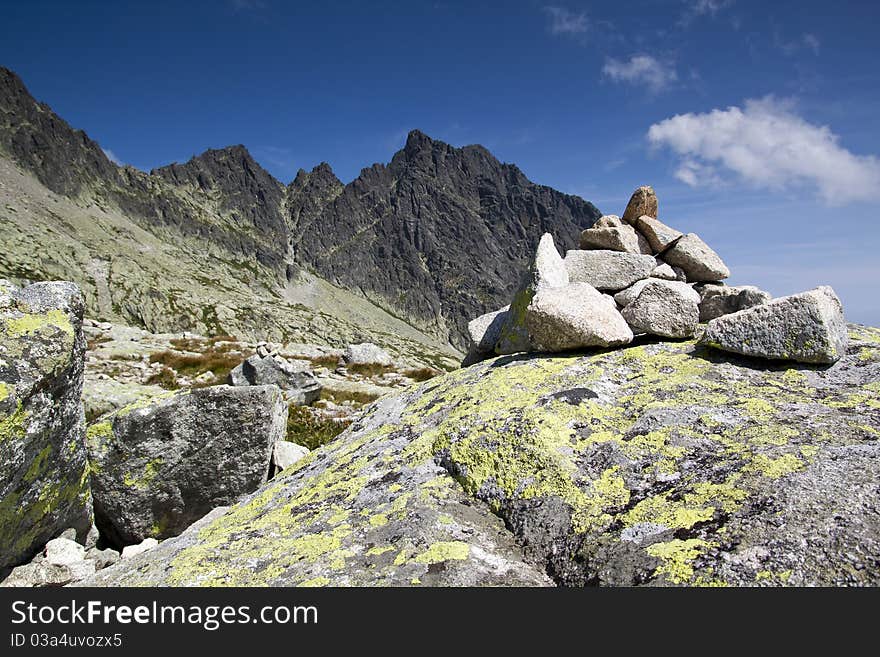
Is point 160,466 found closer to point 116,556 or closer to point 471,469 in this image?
point 116,556

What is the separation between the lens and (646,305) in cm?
771

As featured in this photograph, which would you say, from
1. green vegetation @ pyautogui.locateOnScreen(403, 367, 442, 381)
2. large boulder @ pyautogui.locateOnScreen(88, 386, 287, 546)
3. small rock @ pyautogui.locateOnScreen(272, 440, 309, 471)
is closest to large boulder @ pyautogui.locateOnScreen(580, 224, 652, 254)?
large boulder @ pyautogui.locateOnScreen(88, 386, 287, 546)

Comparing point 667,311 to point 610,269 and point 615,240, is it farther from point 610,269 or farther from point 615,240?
point 615,240

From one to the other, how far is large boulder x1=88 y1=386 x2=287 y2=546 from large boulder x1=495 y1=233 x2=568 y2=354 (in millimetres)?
5230

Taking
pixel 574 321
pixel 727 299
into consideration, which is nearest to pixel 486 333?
pixel 574 321

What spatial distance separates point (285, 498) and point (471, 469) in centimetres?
268

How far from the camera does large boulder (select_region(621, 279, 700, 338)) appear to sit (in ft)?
24.4

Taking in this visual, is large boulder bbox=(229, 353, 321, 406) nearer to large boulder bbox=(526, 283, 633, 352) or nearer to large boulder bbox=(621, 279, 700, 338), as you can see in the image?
large boulder bbox=(526, 283, 633, 352)

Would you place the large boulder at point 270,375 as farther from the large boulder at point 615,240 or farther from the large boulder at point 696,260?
the large boulder at point 696,260

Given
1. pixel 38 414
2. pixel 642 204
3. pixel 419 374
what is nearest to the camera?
pixel 38 414

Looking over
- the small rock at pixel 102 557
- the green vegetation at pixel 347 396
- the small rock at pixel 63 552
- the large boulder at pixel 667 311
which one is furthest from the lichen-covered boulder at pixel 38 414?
the green vegetation at pixel 347 396

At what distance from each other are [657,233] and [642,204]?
4.10 feet

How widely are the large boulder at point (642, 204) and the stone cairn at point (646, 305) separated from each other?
26 millimetres

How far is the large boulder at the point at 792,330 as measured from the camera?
577 cm
